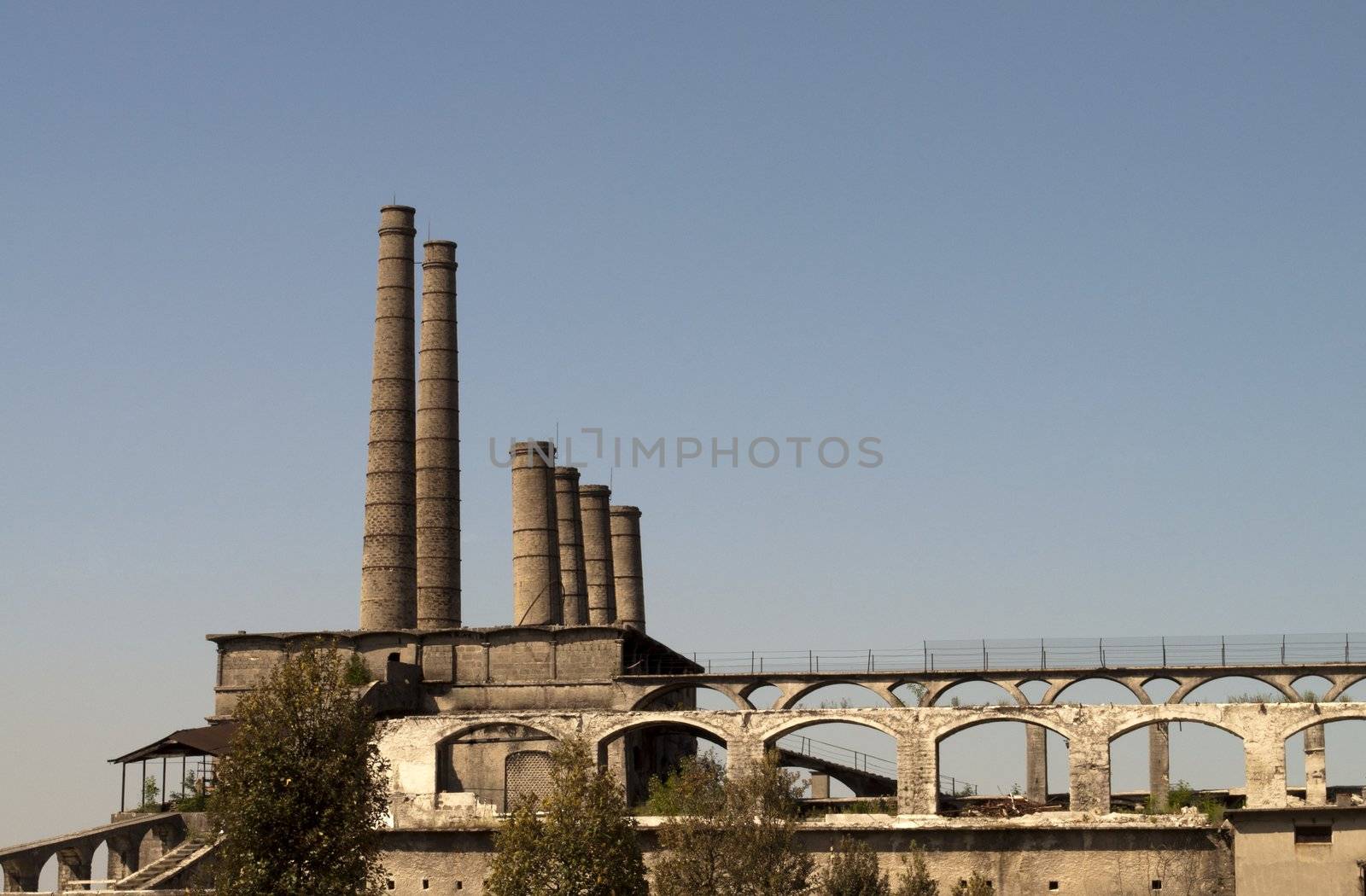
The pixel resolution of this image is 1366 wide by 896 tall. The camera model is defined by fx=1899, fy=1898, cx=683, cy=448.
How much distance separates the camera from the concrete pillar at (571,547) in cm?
5831

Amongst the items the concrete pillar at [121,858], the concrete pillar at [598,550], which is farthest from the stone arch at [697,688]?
the concrete pillar at [598,550]

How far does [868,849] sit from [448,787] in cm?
1175

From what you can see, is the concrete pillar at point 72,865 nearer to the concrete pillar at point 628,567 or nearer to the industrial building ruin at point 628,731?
the industrial building ruin at point 628,731

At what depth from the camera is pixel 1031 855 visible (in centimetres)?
3800

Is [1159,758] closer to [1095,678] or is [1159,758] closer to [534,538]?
[1095,678]

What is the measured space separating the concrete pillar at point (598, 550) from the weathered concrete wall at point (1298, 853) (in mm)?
28763

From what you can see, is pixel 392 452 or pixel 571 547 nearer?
pixel 392 452

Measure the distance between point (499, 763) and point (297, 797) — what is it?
14.4 meters

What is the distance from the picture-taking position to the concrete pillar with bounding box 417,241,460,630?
163 feet

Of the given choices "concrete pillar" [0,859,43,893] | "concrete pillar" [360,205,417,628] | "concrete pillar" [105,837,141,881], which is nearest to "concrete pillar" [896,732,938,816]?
"concrete pillar" [360,205,417,628]

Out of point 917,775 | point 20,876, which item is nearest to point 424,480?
point 20,876

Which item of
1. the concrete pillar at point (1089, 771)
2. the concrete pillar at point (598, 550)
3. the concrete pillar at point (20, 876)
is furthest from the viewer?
the concrete pillar at point (598, 550)

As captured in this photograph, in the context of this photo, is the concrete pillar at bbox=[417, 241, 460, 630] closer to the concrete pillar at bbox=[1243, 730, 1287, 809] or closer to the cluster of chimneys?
the cluster of chimneys

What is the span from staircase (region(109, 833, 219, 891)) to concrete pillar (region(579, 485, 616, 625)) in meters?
21.8
